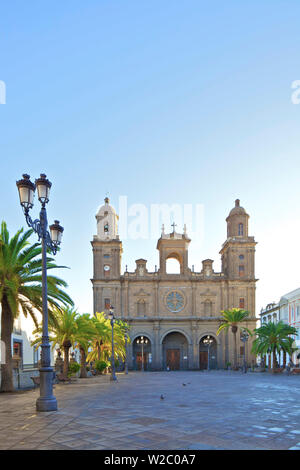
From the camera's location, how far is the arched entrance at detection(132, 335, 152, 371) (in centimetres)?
5888

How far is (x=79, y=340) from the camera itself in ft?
95.0

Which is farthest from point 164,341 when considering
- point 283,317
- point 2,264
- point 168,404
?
point 168,404

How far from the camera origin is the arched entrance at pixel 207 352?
60406 mm

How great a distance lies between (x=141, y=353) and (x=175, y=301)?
9.27 meters

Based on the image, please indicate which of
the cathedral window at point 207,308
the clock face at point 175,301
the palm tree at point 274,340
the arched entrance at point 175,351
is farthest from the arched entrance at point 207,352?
the palm tree at point 274,340

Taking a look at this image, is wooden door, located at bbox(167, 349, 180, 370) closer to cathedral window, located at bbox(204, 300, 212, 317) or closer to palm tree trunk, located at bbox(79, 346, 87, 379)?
cathedral window, located at bbox(204, 300, 212, 317)

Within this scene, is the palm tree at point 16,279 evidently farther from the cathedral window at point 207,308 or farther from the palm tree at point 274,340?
the cathedral window at point 207,308

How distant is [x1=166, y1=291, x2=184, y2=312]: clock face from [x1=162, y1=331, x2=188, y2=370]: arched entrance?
4.08 meters

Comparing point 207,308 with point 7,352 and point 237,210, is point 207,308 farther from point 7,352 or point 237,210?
point 7,352

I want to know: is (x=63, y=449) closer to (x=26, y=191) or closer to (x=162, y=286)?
(x=26, y=191)

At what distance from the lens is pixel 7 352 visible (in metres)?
19.2

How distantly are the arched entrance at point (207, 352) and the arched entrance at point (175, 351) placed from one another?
7.58ft

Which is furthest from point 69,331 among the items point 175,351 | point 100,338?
point 175,351
